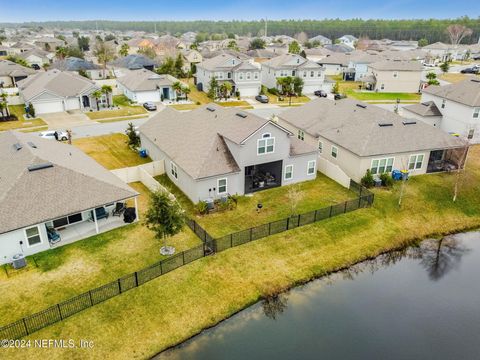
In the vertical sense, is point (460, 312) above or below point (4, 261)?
below

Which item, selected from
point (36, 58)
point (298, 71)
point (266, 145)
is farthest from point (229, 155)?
point (36, 58)

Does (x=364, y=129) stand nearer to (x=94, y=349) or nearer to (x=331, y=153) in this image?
(x=331, y=153)

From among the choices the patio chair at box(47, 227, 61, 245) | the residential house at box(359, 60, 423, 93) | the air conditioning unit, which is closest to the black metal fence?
the air conditioning unit

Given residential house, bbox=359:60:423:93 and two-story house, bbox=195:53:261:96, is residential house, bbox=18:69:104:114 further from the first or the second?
residential house, bbox=359:60:423:93

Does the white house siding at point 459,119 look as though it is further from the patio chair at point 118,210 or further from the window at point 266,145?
the patio chair at point 118,210

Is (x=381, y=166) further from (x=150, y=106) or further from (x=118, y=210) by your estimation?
(x=150, y=106)

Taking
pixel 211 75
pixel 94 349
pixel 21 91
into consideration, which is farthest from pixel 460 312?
pixel 21 91

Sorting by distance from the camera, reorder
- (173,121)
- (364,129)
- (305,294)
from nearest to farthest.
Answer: (305,294) → (364,129) → (173,121)
